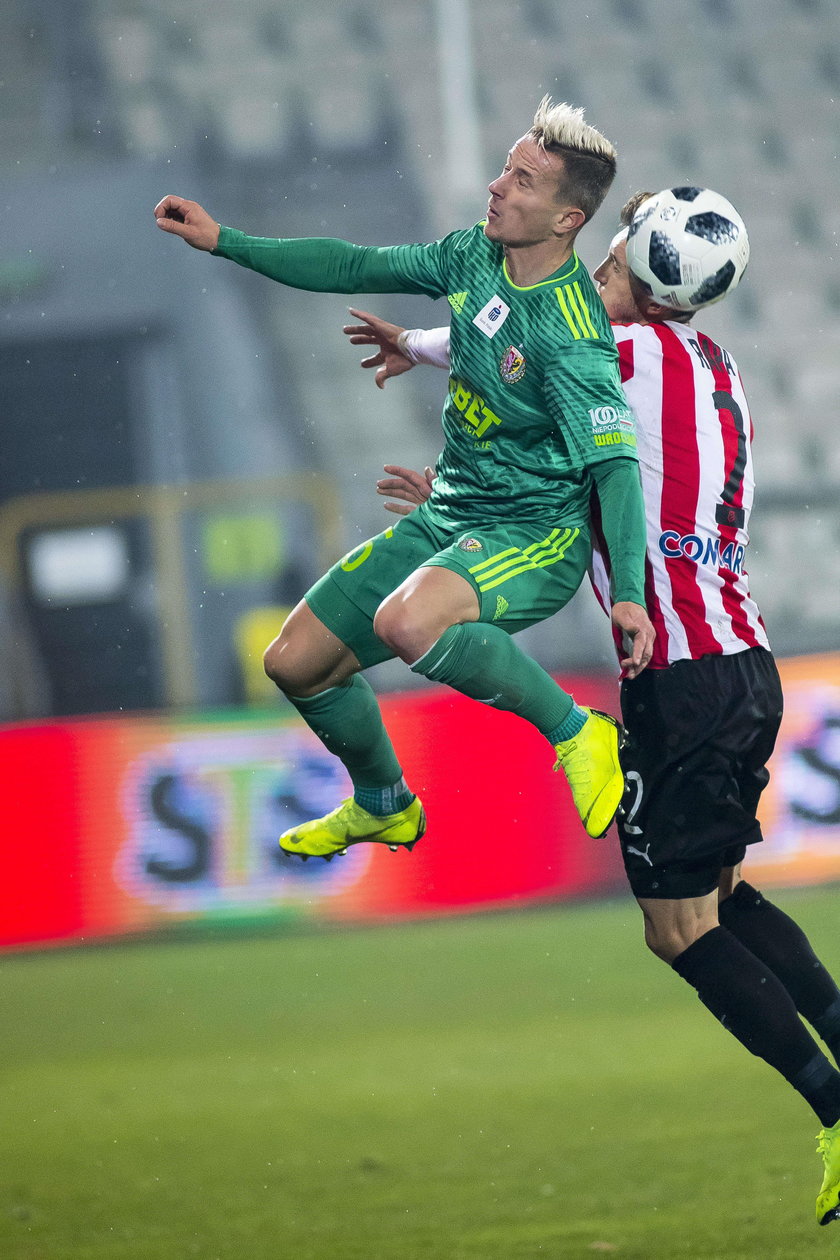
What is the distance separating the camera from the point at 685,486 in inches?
102

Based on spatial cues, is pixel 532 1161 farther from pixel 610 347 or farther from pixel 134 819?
pixel 134 819

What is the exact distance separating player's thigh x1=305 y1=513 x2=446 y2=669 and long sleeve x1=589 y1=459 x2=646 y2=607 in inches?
13.9

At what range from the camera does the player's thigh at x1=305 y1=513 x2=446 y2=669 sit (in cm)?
265

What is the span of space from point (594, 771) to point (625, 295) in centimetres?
84

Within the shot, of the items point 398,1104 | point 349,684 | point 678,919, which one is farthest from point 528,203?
point 398,1104

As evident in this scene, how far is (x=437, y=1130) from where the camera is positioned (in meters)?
3.80

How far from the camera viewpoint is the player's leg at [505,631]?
2416 millimetres

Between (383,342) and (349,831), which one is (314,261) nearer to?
(383,342)

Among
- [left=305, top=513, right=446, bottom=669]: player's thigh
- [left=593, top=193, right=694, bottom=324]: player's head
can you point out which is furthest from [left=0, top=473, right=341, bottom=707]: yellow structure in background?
[left=593, top=193, right=694, bottom=324]: player's head

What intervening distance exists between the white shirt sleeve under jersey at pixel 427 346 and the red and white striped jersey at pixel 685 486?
14.7 inches

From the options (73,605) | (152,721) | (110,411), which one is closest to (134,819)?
(152,721)

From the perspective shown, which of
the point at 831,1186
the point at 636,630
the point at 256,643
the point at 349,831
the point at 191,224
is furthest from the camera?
the point at 256,643

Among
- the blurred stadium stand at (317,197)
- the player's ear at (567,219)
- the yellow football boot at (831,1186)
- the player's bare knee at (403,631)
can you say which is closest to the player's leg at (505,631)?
the player's bare knee at (403,631)

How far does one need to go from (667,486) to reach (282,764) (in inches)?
137
